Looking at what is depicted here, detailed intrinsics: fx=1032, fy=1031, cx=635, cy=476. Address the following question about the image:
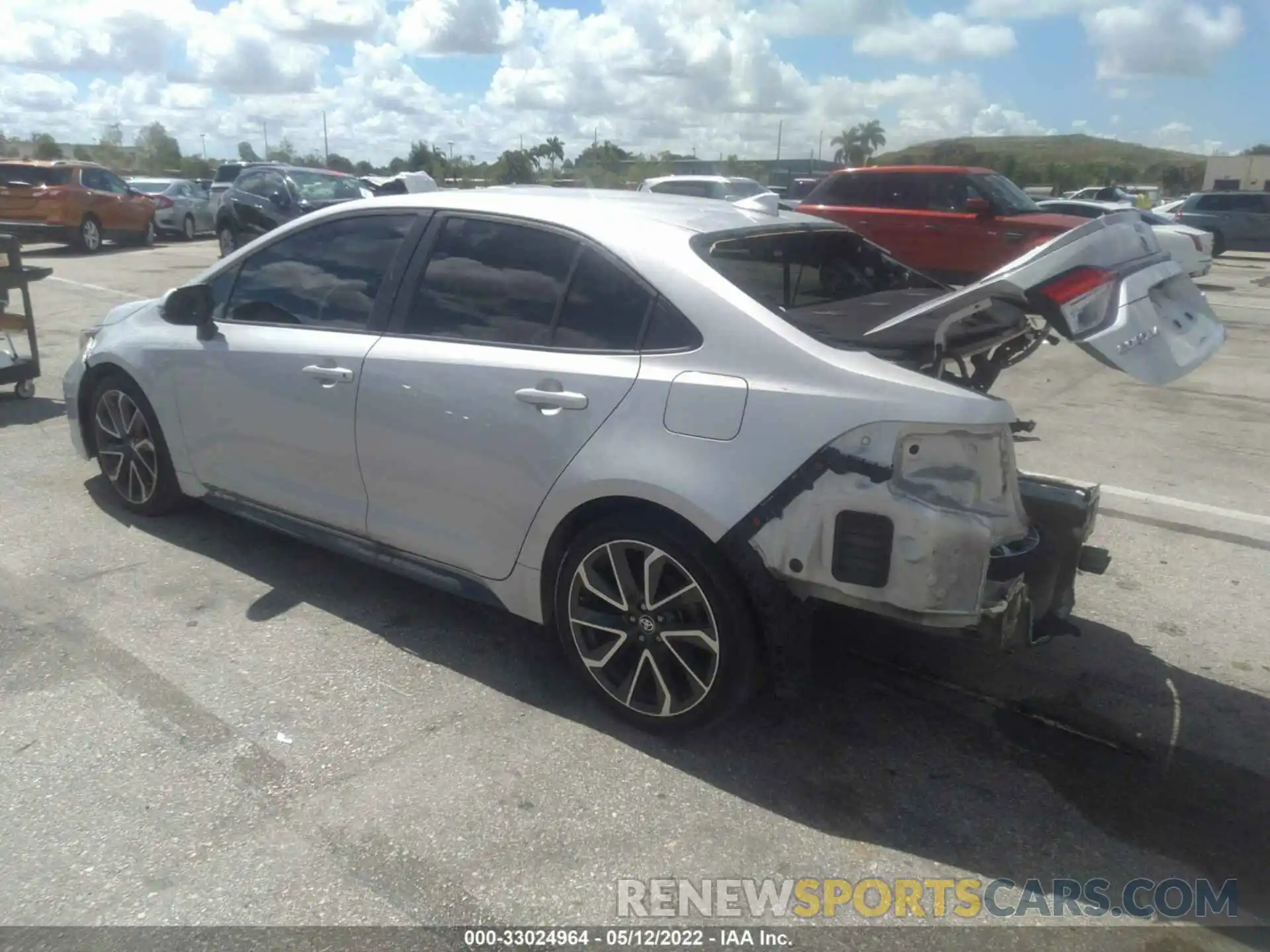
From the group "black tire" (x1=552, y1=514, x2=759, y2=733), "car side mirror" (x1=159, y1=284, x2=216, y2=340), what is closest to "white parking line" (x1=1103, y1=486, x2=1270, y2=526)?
"black tire" (x1=552, y1=514, x2=759, y2=733)

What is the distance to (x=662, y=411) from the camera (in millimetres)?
3145

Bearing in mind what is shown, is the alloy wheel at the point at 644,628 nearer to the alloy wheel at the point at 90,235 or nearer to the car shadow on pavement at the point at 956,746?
the car shadow on pavement at the point at 956,746

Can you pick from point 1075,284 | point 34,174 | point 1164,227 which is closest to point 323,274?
point 1075,284

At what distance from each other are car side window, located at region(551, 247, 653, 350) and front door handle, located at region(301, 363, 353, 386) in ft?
3.04

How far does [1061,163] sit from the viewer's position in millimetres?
81438

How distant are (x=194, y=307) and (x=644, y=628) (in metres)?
2.60

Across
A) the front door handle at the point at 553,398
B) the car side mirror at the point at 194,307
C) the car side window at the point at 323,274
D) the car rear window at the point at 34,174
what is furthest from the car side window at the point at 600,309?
the car rear window at the point at 34,174

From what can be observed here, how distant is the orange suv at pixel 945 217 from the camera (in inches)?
518

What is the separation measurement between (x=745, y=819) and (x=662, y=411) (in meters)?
1.23

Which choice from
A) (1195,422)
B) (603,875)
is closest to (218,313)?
(603,875)

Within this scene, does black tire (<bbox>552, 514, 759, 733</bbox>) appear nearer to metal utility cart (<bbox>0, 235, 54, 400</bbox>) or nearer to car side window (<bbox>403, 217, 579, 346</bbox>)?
car side window (<bbox>403, 217, 579, 346</bbox>)

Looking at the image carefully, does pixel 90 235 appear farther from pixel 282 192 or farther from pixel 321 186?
pixel 321 186

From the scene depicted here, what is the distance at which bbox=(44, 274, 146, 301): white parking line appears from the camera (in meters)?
13.8

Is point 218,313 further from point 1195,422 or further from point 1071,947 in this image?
point 1195,422
